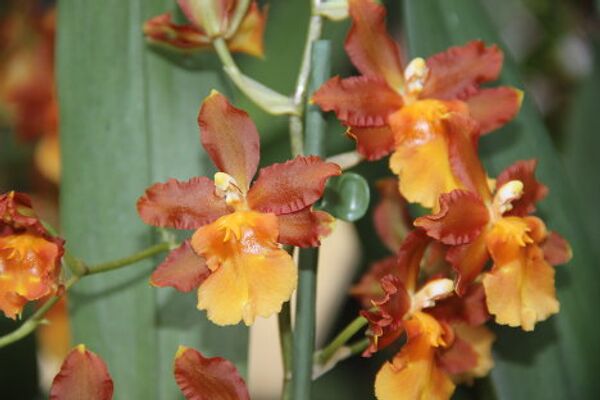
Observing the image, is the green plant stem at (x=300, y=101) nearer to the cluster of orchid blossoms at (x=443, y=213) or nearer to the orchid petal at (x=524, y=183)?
the cluster of orchid blossoms at (x=443, y=213)

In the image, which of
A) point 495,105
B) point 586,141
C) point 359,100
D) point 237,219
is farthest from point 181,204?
point 586,141

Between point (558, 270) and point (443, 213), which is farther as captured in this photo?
point (558, 270)

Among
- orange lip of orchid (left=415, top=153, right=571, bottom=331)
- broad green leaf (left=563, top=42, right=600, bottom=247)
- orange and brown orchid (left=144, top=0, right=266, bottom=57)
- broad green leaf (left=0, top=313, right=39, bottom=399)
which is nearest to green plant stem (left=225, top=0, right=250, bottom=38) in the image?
orange and brown orchid (left=144, top=0, right=266, bottom=57)

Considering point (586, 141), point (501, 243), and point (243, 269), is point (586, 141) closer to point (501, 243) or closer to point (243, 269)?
point (501, 243)

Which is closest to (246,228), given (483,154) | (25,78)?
(483,154)

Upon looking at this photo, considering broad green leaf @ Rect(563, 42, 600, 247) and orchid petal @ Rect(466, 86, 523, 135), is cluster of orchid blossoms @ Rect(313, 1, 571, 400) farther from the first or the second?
broad green leaf @ Rect(563, 42, 600, 247)

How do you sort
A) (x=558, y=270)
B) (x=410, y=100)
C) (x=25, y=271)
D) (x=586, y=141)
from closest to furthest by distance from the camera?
(x=25, y=271) → (x=410, y=100) → (x=558, y=270) → (x=586, y=141)

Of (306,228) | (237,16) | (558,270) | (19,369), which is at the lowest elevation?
(19,369)

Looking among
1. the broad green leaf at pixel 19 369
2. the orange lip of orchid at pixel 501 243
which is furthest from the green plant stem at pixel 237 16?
the broad green leaf at pixel 19 369
